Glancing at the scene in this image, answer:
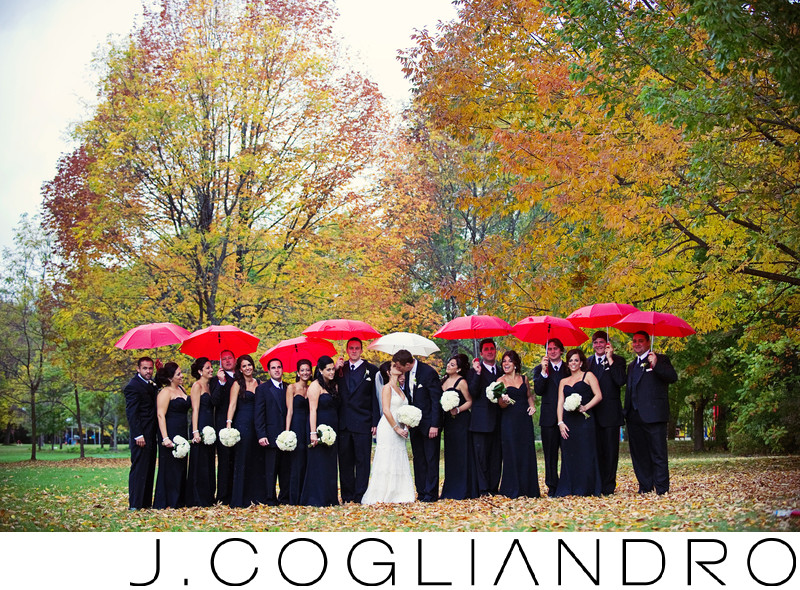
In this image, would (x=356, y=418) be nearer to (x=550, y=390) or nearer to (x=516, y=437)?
(x=516, y=437)

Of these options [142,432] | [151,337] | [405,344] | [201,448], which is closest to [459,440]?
[405,344]

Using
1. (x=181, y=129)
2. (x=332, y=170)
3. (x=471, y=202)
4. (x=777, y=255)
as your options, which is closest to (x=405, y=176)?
(x=332, y=170)

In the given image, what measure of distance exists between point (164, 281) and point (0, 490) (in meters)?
6.06

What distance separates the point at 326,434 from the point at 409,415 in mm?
1106

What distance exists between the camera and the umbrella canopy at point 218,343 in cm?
1164

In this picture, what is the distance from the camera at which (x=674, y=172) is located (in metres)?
12.9

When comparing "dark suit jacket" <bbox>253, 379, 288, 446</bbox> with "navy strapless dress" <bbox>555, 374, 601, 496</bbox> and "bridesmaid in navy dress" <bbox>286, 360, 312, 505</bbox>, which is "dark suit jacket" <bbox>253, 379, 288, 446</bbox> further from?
"navy strapless dress" <bbox>555, 374, 601, 496</bbox>

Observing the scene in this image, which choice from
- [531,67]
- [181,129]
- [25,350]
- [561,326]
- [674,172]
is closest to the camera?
[561,326]

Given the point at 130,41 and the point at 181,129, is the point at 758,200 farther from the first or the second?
the point at 130,41

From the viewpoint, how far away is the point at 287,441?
35.6 feet

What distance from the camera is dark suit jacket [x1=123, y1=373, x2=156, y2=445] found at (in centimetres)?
1095

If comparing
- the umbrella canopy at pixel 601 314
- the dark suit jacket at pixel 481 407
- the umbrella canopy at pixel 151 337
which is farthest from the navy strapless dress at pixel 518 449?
the umbrella canopy at pixel 151 337

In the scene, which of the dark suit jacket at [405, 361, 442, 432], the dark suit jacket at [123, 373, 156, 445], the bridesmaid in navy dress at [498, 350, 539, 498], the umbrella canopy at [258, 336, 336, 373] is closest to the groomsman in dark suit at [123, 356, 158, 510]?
the dark suit jacket at [123, 373, 156, 445]
